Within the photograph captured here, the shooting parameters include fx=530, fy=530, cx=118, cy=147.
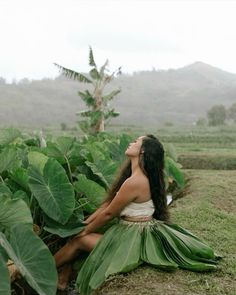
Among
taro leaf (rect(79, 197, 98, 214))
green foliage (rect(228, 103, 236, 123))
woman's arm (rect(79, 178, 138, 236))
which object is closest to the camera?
woman's arm (rect(79, 178, 138, 236))

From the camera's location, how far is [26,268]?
8.27 feet

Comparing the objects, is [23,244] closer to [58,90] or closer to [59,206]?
[59,206]

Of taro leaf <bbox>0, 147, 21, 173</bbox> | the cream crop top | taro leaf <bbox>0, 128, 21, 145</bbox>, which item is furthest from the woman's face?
taro leaf <bbox>0, 128, 21, 145</bbox>

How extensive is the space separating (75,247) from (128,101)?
61.7 metres

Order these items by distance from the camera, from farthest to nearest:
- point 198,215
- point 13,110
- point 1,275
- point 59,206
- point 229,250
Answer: point 13,110
point 198,215
point 229,250
point 59,206
point 1,275

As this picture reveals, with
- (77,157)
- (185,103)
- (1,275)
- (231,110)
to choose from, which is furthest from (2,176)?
(185,103)

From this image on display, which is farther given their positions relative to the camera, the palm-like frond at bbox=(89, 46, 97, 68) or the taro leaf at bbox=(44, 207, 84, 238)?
the palm-like frond at bbox=(89, 46, 97, 68)

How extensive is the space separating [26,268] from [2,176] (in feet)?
4.66

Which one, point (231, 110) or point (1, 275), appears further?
point (231, 110)

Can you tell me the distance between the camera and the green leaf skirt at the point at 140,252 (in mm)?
2986

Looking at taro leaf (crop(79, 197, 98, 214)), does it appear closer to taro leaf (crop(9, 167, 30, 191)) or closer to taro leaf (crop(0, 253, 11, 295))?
taro leaf (crop(9, 167, 30, 191))

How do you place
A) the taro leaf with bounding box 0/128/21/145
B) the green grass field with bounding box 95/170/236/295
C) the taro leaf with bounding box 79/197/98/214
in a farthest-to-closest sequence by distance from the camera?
the taro leaf with bounding box 0/128/21/145
the taro leaf with bounding box 79/197/98/214
the green grass field with bounding box 95/170/236/295

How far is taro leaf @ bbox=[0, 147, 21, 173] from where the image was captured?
142 inches

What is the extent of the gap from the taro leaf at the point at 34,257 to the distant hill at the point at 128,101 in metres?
40.8
